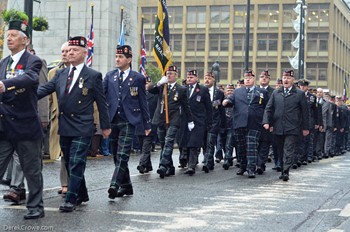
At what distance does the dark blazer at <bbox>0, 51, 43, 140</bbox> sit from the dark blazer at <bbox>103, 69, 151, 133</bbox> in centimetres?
210

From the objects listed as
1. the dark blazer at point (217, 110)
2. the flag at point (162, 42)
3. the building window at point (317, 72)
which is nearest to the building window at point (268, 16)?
the building window at point (317, 72)

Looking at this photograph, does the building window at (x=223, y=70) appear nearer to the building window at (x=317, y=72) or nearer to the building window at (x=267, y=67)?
the building window at (x=267, y=67)

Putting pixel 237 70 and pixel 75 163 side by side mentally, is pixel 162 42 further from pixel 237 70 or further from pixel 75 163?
pixel 237 70

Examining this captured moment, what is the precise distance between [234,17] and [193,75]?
72476 mm

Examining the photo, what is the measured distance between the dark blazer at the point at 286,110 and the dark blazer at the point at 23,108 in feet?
21.4

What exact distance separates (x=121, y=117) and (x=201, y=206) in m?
1.62

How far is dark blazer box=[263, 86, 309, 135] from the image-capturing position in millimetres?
13383

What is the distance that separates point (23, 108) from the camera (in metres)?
7.61

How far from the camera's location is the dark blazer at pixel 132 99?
31.8 feet

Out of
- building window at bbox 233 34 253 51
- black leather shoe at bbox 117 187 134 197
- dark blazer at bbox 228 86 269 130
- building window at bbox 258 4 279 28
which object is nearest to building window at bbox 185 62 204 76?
building window at bbox 233 34 253 51

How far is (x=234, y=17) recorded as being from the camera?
281 ft

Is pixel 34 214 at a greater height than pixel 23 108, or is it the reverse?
pixel 23 108

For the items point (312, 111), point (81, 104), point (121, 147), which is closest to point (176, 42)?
point (312, 111)

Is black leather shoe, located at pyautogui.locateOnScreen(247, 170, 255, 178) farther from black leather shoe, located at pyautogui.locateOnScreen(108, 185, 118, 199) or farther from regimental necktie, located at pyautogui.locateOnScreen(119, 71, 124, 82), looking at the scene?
black leather shoe, located at pyautogui.locateOnScreen(108, 185, 118, 199)
